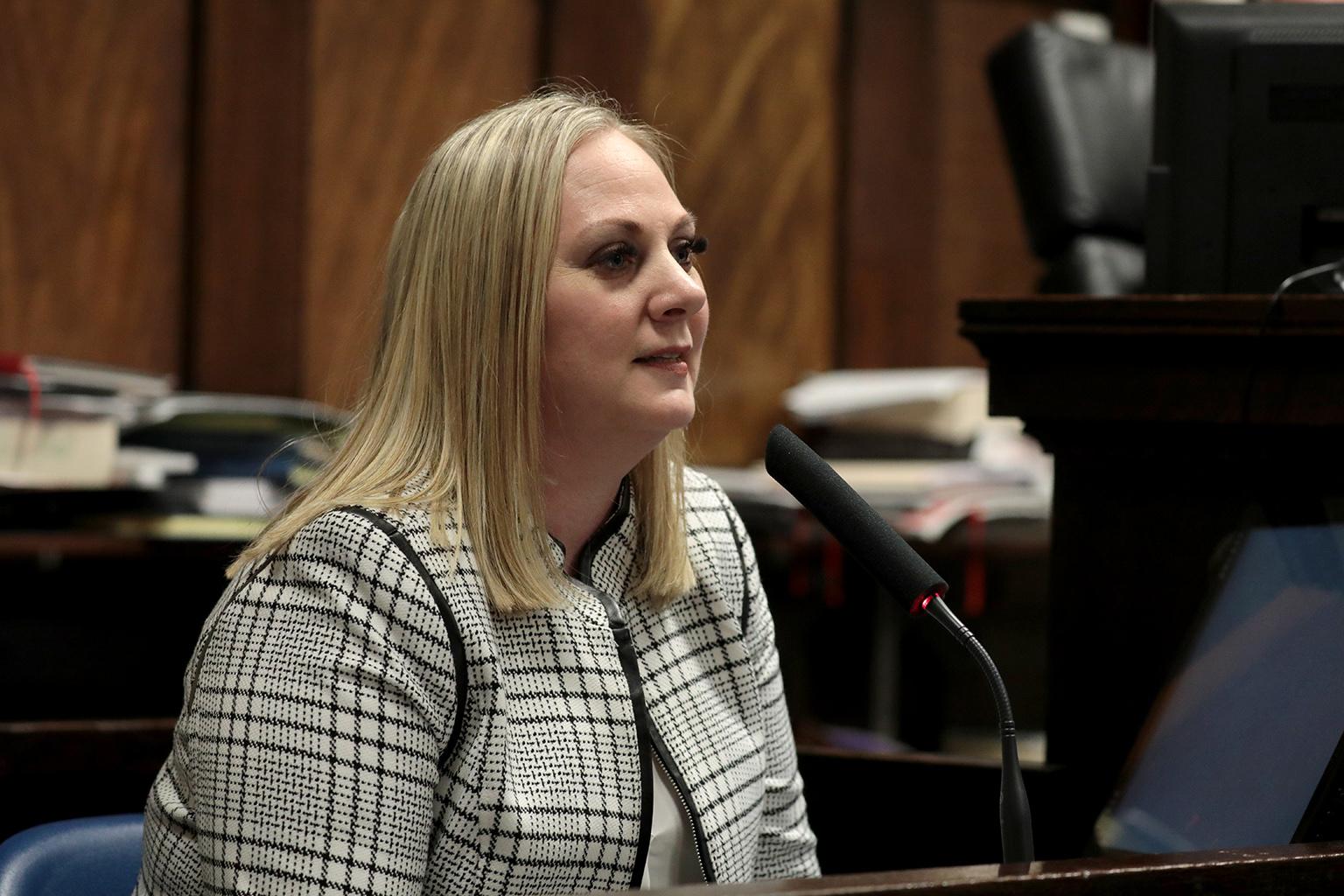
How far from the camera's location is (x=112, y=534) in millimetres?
2248

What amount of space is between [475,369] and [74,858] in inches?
19.7

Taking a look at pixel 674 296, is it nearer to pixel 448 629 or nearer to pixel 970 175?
pixel 448 629

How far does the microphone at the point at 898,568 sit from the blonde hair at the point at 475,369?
0.23 m

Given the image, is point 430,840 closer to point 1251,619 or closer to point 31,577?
point 1251,619

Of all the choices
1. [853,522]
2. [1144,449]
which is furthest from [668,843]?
[1144,449]

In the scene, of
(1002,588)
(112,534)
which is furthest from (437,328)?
(1002,588)

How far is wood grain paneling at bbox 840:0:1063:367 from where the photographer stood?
3.31m

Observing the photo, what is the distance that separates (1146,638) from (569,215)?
0.72 metres

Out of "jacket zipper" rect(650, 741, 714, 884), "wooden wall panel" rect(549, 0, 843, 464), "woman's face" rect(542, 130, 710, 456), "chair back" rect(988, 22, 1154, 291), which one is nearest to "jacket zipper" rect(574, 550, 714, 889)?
"jacket zipper" rect(650, 741, 714, 884)

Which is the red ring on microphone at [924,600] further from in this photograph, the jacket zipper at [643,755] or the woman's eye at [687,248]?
the woman's eye at [687,248]

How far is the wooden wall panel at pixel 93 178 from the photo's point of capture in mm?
2582

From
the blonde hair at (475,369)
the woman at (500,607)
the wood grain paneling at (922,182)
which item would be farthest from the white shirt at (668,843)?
the wood grain paneling at (922,182)

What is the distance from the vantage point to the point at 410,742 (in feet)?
3.74

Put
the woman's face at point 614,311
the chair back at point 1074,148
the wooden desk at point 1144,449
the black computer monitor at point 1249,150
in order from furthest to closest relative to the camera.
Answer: the chair back at point 1074,148, the black computer monitor at point 1249,150, the wooden desk at point 1144,449, the woman's face at point 614,311
